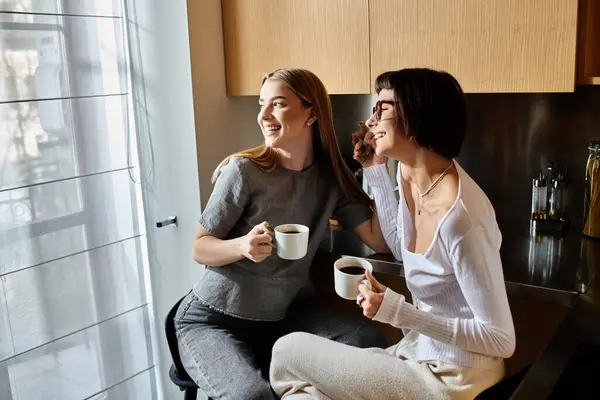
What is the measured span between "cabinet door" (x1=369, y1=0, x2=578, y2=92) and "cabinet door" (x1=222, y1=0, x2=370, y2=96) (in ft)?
0.26

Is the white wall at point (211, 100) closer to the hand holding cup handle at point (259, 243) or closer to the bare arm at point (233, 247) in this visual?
the bare arm at point (233, 247)

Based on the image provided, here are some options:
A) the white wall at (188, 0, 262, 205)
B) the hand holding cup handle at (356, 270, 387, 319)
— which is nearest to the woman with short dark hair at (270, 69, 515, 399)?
the hand holding cup handle at (356, 270, 387, 319)

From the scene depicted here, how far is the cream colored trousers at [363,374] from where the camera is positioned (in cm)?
117

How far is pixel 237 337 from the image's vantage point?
5.36 ft

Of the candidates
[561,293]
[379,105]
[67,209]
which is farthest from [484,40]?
[67,209]

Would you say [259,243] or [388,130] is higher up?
[388,130]

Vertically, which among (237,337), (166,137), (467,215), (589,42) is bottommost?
(237,337)

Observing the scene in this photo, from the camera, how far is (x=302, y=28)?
1854 mm

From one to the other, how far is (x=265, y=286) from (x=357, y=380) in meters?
0.51

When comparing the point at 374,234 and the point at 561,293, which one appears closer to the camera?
the point at 561,293

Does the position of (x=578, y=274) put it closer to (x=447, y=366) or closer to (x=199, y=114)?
(x=447, y=366)

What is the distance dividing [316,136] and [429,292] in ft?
2.10

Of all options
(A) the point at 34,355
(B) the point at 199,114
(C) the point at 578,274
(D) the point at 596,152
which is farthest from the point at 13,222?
(D) the point at 596,152

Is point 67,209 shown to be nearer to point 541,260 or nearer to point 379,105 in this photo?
point 379,105
